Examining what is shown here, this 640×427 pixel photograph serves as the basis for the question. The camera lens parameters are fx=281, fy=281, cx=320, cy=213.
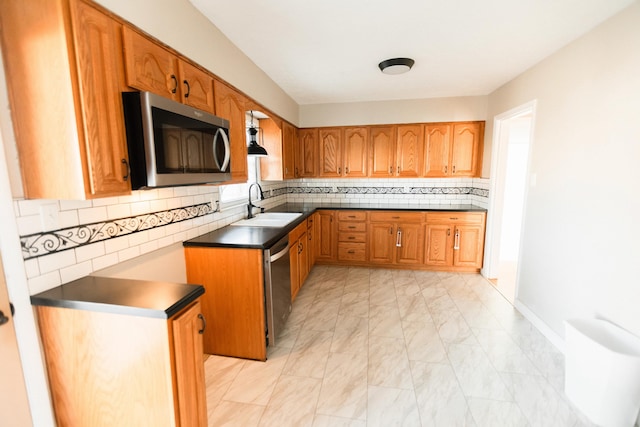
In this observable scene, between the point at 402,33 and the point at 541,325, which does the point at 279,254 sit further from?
the point at 541,325

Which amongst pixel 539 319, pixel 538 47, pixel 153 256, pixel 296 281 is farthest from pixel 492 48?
pixel 153 256

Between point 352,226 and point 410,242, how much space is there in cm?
84

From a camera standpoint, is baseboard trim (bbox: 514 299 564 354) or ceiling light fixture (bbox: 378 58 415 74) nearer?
baseboard trim (bbox: 514 299 564 354)

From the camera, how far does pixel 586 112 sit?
204cm

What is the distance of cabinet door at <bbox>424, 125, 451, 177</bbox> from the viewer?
397cm

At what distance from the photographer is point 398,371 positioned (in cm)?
202

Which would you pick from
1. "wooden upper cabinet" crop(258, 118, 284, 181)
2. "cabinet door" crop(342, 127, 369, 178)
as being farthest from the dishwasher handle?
"cabinet door" crop(342, 127, 369, 178)


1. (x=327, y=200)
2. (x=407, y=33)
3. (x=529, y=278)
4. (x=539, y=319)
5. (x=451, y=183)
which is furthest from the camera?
(x=327, y=200)

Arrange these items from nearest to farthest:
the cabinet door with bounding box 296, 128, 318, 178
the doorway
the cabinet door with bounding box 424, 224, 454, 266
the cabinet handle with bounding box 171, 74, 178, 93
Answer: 1. the cabinet handle with bounding box 171, 74, 178, 93
2. the doorway
3. the cabinet door with bounding box 424, 224, 454, 266
4. the cabinet door with bounding box 296, 128, 318, 178

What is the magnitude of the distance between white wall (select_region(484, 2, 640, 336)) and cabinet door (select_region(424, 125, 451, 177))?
4.03ft

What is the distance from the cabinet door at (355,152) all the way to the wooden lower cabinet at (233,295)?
2.63 m

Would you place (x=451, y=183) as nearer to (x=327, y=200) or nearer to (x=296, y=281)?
(x=327, y=200)

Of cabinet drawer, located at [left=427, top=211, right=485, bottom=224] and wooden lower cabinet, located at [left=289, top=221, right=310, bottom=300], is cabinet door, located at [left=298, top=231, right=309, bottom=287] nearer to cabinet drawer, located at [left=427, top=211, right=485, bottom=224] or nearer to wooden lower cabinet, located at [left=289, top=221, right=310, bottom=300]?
wooden lower cabinet, located at [left=289, top=221, right=310, bottom=300]

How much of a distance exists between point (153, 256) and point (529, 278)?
3.26 meters
